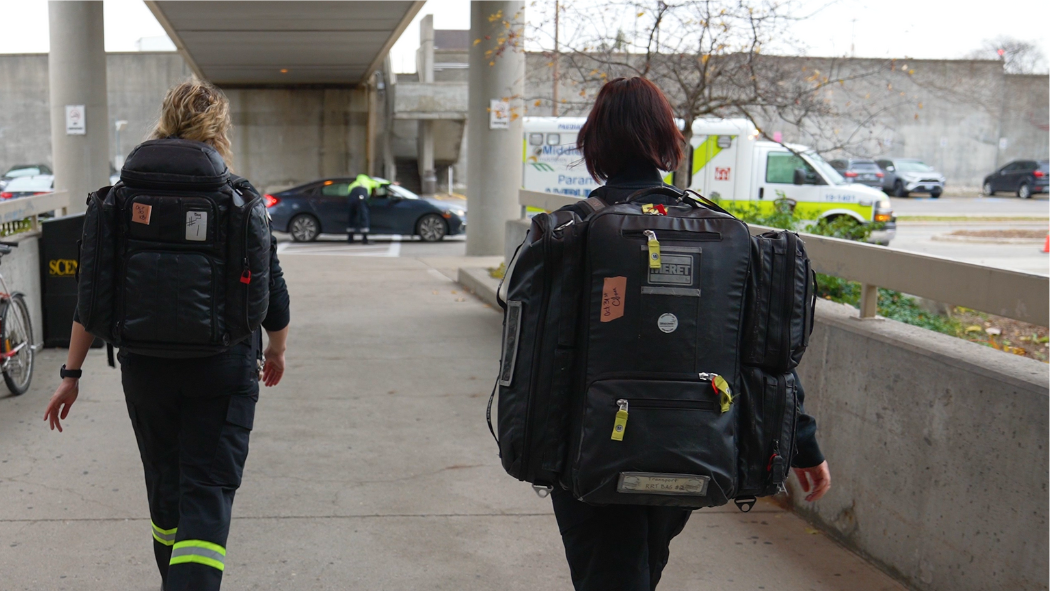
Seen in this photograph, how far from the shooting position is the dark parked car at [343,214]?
2122 centimetres

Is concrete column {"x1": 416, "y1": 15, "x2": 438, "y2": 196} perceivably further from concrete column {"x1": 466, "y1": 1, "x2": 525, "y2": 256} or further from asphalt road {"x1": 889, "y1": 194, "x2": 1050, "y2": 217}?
concrete column {"x1": 466, "y1": 1, "x2": 525, "y2": 256}

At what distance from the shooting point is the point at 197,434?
2.98 meters

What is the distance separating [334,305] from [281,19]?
11062 millimetres

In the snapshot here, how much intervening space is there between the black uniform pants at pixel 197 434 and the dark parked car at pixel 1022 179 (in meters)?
45.6

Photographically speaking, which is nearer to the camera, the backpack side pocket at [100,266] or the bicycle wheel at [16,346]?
the backpack side pocket at [100,266]

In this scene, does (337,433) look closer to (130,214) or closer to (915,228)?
(130,214)

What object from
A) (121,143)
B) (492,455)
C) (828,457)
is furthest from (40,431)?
(121,143)

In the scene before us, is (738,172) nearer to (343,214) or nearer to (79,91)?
(343,214)

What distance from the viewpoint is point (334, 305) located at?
36.4 ft

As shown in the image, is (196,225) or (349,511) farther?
(349,511)

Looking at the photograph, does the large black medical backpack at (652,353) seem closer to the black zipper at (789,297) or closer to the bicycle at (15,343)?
the black zipper at (789,297)

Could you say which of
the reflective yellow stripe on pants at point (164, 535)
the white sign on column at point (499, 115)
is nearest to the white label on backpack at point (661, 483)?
the reflective yellow stripe on pants at point (164, 535)

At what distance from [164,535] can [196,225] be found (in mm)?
1047

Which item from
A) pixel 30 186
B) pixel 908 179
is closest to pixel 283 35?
pixel 30 186
